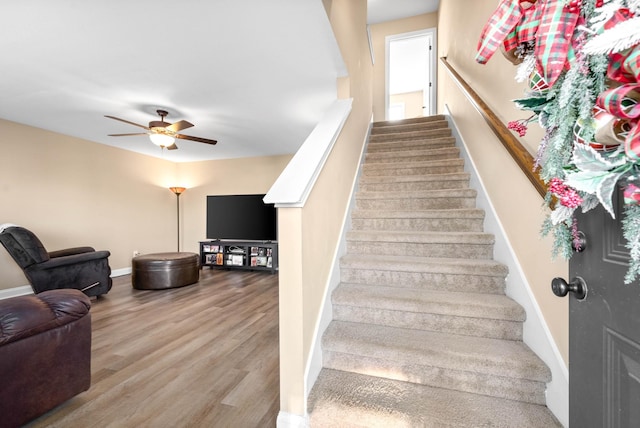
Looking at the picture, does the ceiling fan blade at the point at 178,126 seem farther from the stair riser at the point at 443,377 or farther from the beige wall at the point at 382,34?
the beige wall at the point at 382,34

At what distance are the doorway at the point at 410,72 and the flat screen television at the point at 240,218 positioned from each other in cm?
320

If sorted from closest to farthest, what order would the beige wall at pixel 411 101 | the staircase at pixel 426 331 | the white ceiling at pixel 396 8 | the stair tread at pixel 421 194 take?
the staircase at pixel 426 331 → the stair tread at pixel 421 194 → the white ceiling at pixel 396 8 → the beige wall at pixel 411 101

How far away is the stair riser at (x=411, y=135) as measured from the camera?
3.23m

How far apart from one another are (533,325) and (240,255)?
4527mm

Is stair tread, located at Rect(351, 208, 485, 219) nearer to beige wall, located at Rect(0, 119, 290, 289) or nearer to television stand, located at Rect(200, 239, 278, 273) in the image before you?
television stand, located at Rect(200, 239, 278, 273)

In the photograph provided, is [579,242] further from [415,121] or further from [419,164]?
[415,121]

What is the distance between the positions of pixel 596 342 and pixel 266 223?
4711 millimetres

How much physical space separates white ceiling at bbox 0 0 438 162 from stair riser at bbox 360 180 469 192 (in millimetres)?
1111

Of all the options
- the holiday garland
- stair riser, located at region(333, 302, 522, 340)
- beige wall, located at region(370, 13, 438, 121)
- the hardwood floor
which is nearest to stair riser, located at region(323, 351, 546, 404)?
stair riser, located at region(333, 302, 522, 340)

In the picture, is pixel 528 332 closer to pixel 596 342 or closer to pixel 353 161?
pixel 596 342

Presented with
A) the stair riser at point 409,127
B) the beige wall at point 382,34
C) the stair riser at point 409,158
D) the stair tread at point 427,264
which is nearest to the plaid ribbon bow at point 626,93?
the stair tread at point 427,264

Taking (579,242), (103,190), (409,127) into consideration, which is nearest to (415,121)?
(409,127)

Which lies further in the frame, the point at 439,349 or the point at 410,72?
the point at 410,72

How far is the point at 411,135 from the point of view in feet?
10.9
